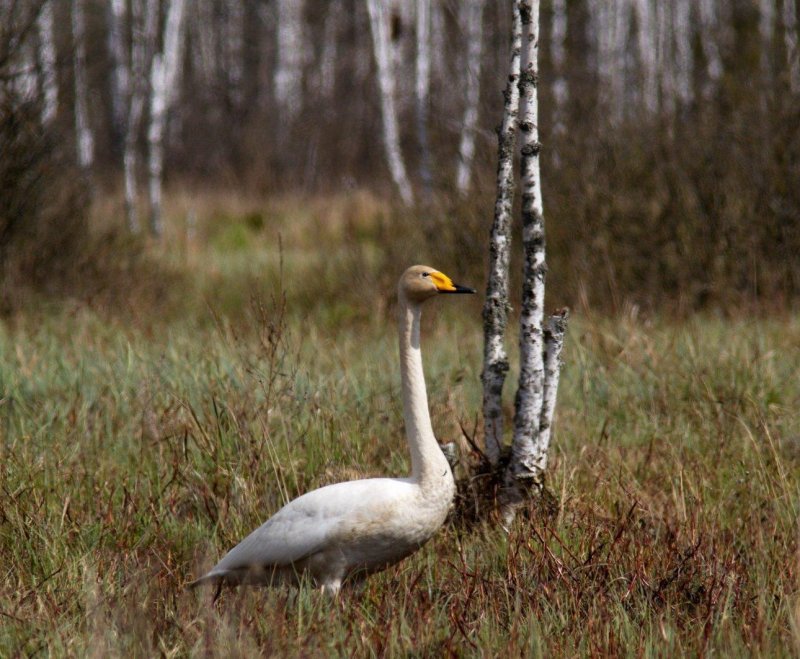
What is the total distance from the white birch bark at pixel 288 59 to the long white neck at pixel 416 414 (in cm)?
1977

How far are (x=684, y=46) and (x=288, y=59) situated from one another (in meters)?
8.29

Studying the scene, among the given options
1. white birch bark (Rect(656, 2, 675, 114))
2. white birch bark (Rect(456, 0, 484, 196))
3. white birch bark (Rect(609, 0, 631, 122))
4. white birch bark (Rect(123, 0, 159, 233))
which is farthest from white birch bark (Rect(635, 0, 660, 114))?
white birch bark (Rect(123, 0, 159, 233))

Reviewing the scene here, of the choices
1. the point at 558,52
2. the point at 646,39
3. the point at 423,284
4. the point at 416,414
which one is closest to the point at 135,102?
the point at 558,52

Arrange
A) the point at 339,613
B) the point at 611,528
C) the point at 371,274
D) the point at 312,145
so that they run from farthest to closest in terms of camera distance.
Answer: the point at 312,145
the point at 371,274
the point at 611,528
the point at 339,613

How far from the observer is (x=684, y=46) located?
22.4 metres

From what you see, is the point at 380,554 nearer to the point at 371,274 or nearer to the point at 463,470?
the point at 463,470

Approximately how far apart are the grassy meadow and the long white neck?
1.25ft

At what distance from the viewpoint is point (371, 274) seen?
10094 mm

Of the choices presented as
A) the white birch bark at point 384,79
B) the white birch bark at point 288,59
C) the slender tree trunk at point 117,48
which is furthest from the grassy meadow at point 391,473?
the white birch bark at point 288,59

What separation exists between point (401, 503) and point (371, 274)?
6.53 meters

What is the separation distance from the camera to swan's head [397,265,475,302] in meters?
3.87

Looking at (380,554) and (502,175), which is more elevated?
(502,175)

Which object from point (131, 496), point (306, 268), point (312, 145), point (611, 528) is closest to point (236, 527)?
point (131, 496)

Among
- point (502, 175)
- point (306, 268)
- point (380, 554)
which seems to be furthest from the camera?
point (306, 268)
